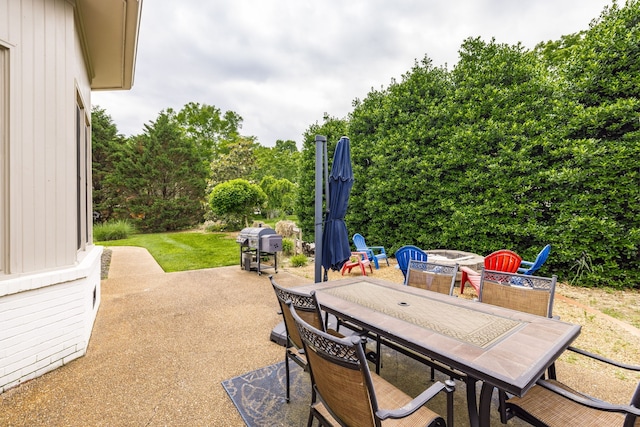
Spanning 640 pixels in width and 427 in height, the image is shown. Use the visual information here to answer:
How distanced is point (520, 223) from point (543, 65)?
3623mm

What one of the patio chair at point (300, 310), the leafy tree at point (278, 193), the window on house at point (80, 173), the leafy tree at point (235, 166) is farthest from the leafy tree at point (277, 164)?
the patio chair at point (300, 310)

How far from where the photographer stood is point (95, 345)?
3.36 m

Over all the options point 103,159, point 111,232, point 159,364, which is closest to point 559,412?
point 159,364

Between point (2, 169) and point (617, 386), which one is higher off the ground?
point (2, 169)

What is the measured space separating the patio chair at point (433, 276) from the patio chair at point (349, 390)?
1600mm

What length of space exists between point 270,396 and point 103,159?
66.6ft

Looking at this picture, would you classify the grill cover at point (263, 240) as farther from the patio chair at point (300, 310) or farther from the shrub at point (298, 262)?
the patio chair at point (300, 310)

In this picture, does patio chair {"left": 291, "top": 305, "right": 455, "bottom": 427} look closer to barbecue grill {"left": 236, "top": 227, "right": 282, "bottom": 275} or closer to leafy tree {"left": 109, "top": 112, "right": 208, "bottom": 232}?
barbecue grill {"left": 236, "top": 227, "right": 282, "bottom": 275}

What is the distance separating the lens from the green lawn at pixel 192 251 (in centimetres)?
803

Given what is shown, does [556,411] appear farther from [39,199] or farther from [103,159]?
[103,159]

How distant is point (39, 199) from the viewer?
2.74 m

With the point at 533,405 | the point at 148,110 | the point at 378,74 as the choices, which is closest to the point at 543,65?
the point at 378,74

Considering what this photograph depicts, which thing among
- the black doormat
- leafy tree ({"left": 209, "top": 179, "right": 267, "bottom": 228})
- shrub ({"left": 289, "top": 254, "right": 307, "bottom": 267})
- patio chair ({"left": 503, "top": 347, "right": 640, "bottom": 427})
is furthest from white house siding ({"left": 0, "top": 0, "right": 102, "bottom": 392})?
leafy tree ({"left": 209, "top": 179, "right": 267, "bottom": 228})

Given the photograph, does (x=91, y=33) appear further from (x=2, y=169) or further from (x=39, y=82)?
(x=2, y=169)
